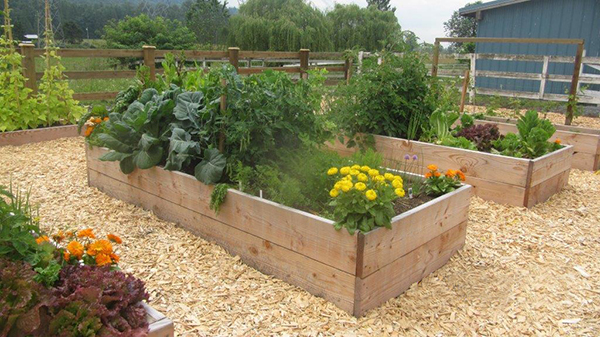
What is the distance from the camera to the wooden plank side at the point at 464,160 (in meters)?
4.42

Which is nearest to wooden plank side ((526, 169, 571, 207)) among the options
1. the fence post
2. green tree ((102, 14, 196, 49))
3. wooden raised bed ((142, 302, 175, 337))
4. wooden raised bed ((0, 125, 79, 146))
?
wooden raised bed ((142, 302, 175, 337))

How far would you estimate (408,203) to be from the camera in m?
3.33

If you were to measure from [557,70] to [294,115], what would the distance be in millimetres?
11164

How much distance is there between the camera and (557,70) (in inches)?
493

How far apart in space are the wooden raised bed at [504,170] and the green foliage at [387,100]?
0.34 m

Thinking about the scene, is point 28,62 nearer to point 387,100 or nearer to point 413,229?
point 387,100

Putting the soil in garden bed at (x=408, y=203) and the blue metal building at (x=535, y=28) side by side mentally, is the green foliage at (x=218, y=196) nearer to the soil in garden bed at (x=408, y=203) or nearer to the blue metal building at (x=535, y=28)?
the soil in garden bed at (x=408, y=203)

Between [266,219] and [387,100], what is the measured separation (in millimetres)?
2727

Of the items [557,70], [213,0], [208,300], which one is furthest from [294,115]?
[213,0]

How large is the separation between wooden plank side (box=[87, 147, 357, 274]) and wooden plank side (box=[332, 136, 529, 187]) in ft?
7.05

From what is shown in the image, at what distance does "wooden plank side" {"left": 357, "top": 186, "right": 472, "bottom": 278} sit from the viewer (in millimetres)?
2668

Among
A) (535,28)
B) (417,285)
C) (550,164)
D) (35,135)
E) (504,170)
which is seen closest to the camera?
(417,285)

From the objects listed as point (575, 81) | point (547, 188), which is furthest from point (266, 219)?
point (575, 81)

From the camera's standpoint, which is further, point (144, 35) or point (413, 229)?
point (144, 35)
